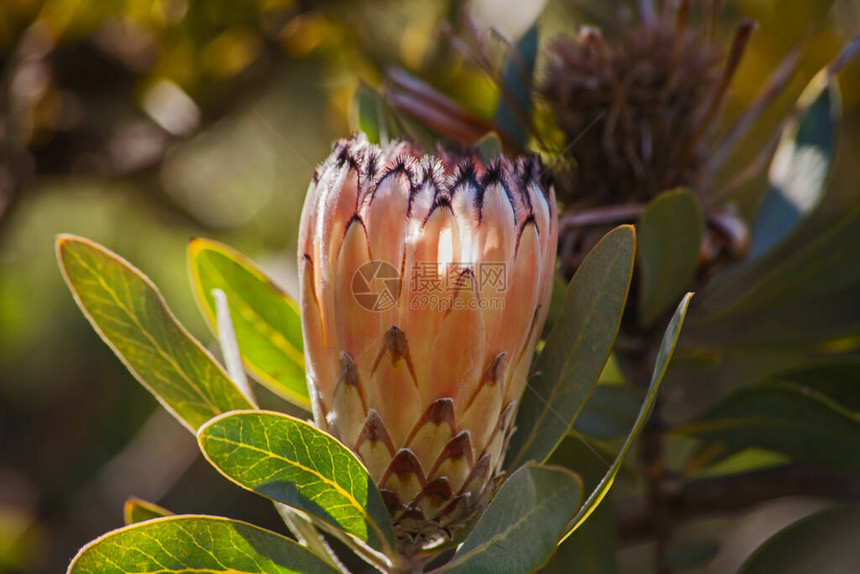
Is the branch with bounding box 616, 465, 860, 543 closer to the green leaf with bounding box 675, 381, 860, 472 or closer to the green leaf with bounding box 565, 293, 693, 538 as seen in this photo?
the green leaf with bounding box 675, 381, 860, 472

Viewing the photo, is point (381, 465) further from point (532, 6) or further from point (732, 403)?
point (532, 6)

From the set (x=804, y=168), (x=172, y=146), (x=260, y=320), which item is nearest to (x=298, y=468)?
(x=260, y=320)

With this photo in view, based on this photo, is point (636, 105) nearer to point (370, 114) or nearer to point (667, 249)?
point (667, 249)

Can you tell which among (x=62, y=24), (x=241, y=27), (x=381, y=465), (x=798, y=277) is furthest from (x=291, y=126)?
(x=381, y=465)

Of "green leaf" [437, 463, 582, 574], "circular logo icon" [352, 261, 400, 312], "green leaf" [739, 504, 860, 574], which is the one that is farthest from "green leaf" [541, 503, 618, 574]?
"circular logo icon" [352, 261, 400, 312]

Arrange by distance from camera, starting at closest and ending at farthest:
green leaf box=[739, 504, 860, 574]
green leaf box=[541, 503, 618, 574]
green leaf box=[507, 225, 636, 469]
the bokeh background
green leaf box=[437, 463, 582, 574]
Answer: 1. green leaf box=[437, 463, 582, 574]
2. green leaf box=[507, 225, 636, 469]
3. green leaf box=[541, 503, 618, 574]
4. green leaf box=[739, 504, 860, 574]
5. the bokeh background
